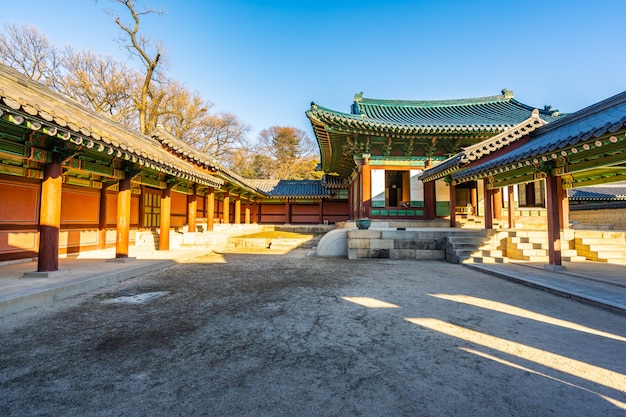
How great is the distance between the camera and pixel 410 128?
10766 mm

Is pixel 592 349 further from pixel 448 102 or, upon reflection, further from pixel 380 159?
pixel 448 102

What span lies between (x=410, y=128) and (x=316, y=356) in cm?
1013

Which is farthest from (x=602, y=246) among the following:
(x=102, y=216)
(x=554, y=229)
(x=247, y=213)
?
(x=247, y=213)

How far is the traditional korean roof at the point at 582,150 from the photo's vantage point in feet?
15.5

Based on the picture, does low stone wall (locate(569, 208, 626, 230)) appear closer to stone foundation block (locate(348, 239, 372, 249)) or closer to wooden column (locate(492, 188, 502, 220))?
wooden column (locate(492, 188, 502, 220))

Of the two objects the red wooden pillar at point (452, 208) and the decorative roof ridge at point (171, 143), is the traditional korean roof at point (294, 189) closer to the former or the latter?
the decorative roof ridge at point (171, 143)

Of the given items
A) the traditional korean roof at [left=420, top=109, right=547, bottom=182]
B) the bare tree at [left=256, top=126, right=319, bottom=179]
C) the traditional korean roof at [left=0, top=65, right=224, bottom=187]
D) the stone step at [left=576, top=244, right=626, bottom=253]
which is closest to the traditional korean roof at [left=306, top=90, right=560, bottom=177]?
the traditional korean roof at [left=420, top=109, right=547, bottom=182]

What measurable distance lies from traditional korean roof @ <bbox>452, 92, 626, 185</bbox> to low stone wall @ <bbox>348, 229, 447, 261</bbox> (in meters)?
2.33

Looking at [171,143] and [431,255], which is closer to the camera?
[431,255]

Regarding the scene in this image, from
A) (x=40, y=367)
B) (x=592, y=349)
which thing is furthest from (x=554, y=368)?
(x=40, y=367)

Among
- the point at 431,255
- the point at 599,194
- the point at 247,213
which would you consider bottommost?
the point at 431,255

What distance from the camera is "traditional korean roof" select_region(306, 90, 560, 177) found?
35.1 feet

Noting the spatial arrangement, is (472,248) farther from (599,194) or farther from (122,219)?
(599,194)

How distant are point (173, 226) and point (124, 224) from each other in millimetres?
7000
